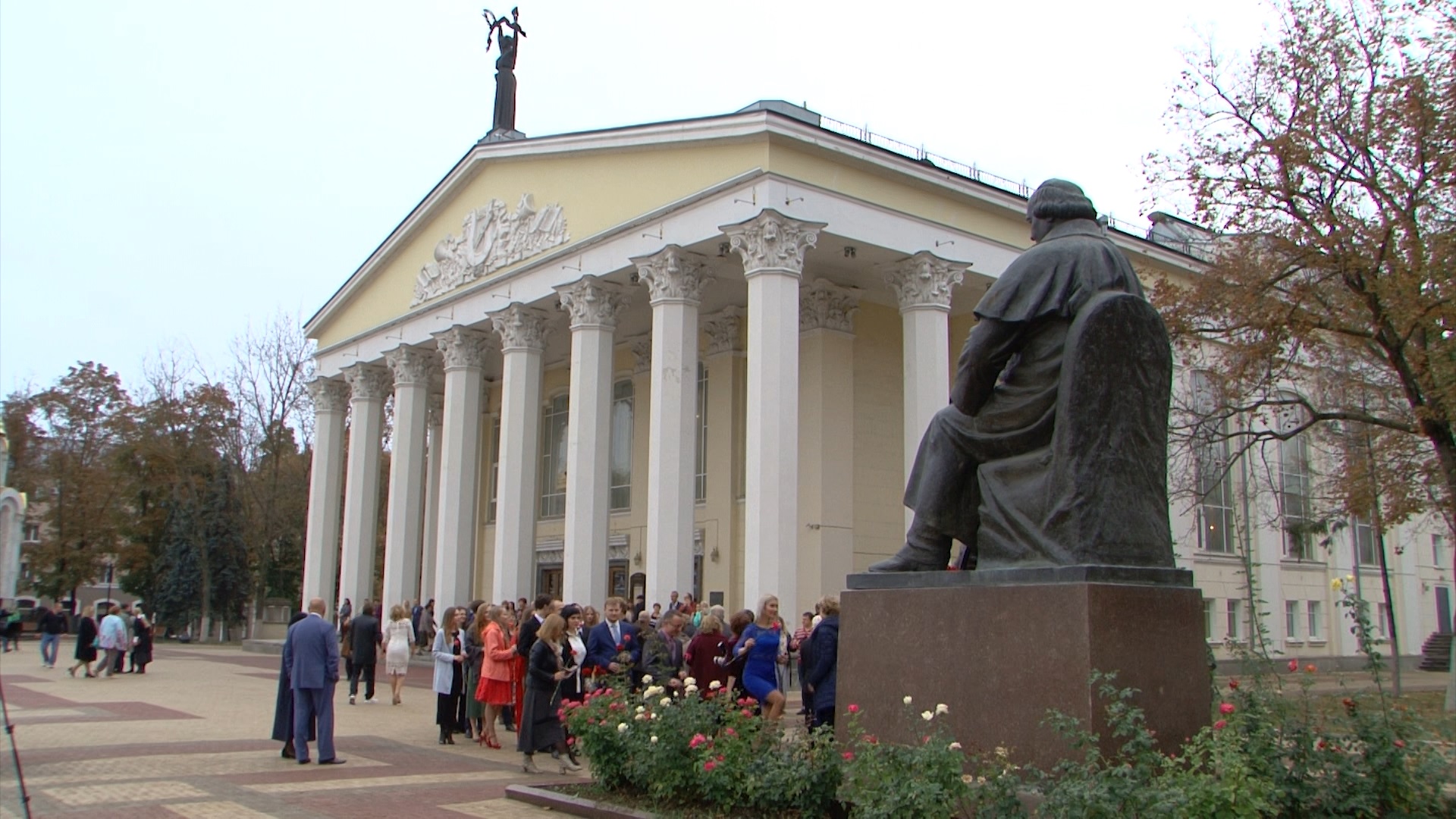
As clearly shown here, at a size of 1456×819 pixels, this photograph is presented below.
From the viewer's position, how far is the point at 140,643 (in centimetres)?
2431

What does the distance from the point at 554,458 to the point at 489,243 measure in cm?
747

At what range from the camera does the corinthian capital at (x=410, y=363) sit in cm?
3453

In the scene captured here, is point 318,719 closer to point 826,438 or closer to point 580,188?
point 826,438

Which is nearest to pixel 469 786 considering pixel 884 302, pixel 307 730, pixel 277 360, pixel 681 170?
pixel 307 730

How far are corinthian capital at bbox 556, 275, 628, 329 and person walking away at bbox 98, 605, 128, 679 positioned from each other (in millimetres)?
10836

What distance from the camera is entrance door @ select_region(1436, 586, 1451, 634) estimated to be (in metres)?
41.4

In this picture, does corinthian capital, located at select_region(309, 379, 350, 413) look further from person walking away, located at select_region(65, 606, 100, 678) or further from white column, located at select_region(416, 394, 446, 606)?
person walking away, located at select_region(65, 606, 100, 678)

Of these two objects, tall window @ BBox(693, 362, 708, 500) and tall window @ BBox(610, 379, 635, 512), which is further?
tall window @ BBox(610, 379, 635, 512)

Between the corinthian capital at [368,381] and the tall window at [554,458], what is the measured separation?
202 inches

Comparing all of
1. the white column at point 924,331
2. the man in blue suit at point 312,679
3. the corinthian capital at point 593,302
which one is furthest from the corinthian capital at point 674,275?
the man in blue suit at point 312,679

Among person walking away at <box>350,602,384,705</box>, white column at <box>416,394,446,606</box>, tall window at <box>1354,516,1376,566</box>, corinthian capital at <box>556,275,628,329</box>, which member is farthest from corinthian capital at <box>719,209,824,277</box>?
tall window at <box>1354,516,1376,566</box>

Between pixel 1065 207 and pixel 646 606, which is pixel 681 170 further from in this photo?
pixel 1065 207

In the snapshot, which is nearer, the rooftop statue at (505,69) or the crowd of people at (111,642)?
the crowd of people at (111,642)

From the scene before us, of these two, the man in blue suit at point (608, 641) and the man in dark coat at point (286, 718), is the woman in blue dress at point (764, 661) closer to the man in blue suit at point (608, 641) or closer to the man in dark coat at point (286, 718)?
the man in blue suit at point (608, 641)
